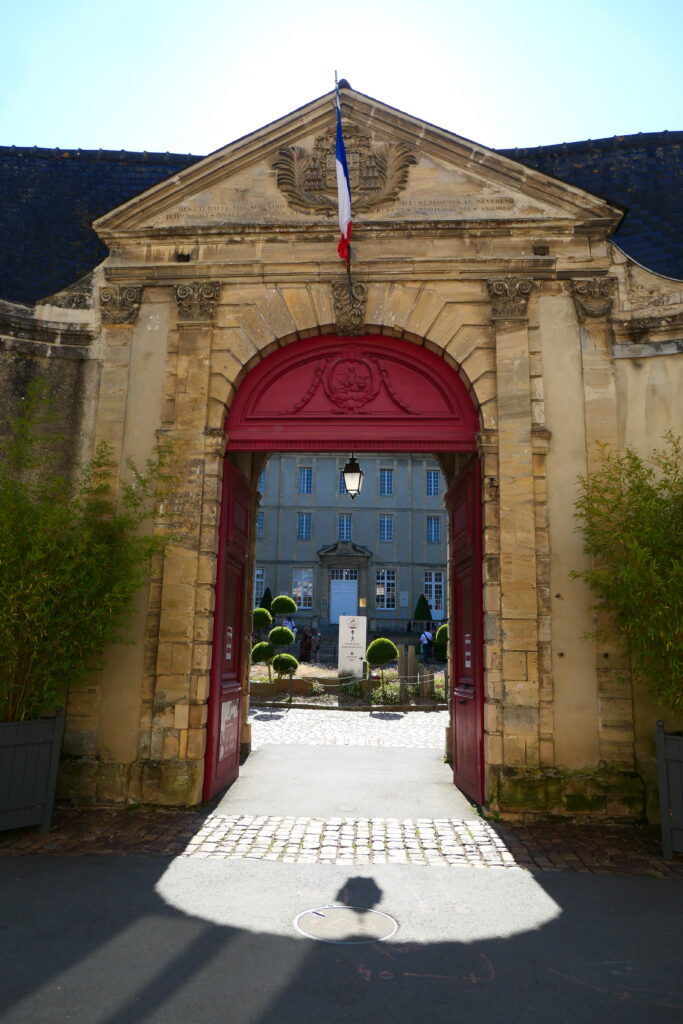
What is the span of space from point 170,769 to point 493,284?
5.32 meters

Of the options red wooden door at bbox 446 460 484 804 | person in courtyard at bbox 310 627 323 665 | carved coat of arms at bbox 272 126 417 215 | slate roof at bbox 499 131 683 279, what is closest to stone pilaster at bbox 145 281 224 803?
carved coat of arms at bbox 272 126 417 215

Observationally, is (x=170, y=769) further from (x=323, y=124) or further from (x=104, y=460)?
(x=323, y=124)

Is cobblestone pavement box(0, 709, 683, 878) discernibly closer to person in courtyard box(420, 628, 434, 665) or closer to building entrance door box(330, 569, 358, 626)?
person in courtyard box(420, 628, 434, 665)

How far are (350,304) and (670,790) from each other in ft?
16.3

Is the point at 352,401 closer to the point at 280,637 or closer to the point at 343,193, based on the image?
the point at 343,193

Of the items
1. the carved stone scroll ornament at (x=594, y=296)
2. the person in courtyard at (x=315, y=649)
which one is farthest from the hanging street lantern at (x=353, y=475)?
the person in courtyard at (x=315, y=649)

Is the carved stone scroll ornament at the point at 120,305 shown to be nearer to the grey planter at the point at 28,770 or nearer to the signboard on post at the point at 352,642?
the grey planter at the point at 28,770

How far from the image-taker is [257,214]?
7113 millimetres

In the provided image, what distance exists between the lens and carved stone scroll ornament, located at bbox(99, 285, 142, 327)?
22.9ft

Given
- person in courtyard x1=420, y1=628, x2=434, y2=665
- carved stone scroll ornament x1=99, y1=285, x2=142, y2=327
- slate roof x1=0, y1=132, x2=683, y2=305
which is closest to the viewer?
carved stone scroll ornament x1=99, y1=285, x2=142, y2=327

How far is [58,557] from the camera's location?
18.0 feet

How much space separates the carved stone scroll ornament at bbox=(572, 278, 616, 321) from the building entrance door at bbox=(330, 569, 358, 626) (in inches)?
990

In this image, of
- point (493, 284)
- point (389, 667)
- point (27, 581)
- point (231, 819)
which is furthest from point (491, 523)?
point (389, 667)

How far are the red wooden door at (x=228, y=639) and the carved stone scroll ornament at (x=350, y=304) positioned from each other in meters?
1.77
